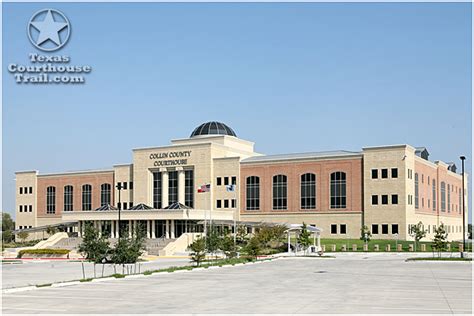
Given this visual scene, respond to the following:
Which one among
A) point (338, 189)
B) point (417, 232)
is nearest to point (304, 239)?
point (417, 232)

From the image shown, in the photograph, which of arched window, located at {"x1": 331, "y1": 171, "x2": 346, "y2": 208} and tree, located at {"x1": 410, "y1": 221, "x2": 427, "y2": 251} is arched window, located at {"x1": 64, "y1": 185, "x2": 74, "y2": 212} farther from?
tree, located at {"x1": 410, "y1": 221, "x2": 427, "y2": 251}

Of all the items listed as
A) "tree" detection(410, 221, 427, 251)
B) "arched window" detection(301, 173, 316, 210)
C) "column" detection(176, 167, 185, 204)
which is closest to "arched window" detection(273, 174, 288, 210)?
"arched window" detection(301, 173, 316, 210)

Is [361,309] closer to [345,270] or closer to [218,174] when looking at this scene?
[345,270]

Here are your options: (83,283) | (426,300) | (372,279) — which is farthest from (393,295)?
(83,283)

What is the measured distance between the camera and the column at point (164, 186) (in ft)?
304

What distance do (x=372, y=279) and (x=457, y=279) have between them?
417cm

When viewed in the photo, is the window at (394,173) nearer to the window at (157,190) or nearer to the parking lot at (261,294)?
the window at (157,190)

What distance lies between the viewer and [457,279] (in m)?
32.8

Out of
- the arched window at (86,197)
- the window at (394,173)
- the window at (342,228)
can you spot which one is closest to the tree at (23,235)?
the arched window at (86,197)

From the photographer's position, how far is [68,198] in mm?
105875

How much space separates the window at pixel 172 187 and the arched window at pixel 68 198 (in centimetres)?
2072

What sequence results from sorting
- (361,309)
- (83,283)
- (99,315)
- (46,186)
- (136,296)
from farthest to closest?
(46,186)
(83,283)
(136,296)
(361,309)
(99,315)

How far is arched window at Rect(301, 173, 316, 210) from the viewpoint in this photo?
274 ft

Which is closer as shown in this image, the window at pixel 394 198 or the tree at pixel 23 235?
the window at pixel 394 198
